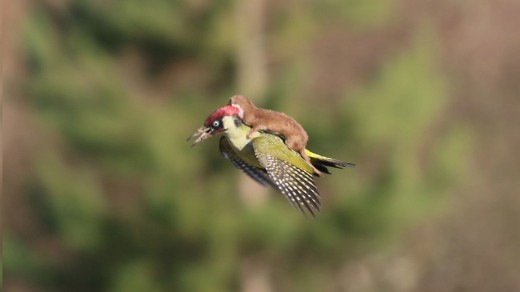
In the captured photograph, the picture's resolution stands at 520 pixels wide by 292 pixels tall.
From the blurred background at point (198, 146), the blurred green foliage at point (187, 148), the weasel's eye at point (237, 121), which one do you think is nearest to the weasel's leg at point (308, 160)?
the weasel's eye at point (237, 121)

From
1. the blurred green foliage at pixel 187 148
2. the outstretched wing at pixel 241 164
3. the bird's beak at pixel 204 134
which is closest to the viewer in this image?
the bird's beak at pixel 204 134

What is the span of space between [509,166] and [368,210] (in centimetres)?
499

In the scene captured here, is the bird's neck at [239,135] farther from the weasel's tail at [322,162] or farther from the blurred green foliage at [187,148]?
the blurred green foliage at [187,148]

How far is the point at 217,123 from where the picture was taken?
1882 mm

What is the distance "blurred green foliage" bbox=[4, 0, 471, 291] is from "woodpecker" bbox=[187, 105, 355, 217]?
35.4ft

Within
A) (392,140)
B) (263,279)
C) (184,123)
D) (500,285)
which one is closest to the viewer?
(184,123)

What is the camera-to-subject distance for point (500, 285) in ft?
58.3

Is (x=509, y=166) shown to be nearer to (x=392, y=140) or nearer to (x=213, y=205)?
(x=392, y=140)

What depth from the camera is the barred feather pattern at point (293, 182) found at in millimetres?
1918

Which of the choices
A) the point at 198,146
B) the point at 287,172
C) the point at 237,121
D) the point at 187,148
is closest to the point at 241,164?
the point at 287,172

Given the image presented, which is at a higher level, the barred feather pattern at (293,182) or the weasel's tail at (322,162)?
the weasel's tail at (322,162)

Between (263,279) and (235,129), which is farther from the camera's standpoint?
(263,279)

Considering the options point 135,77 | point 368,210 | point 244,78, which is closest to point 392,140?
point 368,210

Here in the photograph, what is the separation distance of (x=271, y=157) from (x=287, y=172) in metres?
0.07
